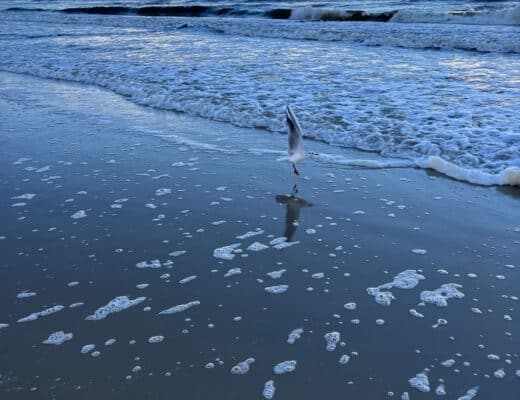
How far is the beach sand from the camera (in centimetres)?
287

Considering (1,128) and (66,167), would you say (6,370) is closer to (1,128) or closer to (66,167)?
(66,167)

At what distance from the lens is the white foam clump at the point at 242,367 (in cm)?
288

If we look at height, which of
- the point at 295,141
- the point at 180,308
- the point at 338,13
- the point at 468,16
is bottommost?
the point at 338,13

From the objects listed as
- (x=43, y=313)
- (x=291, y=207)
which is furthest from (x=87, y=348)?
(x=291, y=207)

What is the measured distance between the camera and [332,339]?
10.3 ft

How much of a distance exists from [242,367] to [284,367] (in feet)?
0.74

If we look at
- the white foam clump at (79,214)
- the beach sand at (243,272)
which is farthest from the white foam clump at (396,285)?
the white foam clump at (79,214)

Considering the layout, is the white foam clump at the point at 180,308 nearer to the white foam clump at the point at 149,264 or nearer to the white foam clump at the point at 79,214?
the white foam clump at the point at 149,264

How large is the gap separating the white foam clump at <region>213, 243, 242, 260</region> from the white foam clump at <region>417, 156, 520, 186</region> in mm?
2700

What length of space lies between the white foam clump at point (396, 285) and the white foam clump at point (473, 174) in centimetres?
215

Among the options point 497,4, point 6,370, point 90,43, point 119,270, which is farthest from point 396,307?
point 497,4

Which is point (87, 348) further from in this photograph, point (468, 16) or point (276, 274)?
point (468, 16)

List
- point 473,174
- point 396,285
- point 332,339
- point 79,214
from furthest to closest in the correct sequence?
point 473,174 → point 79,214 → point 396,285 → point 332,339

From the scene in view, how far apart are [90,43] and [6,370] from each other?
1635cm
